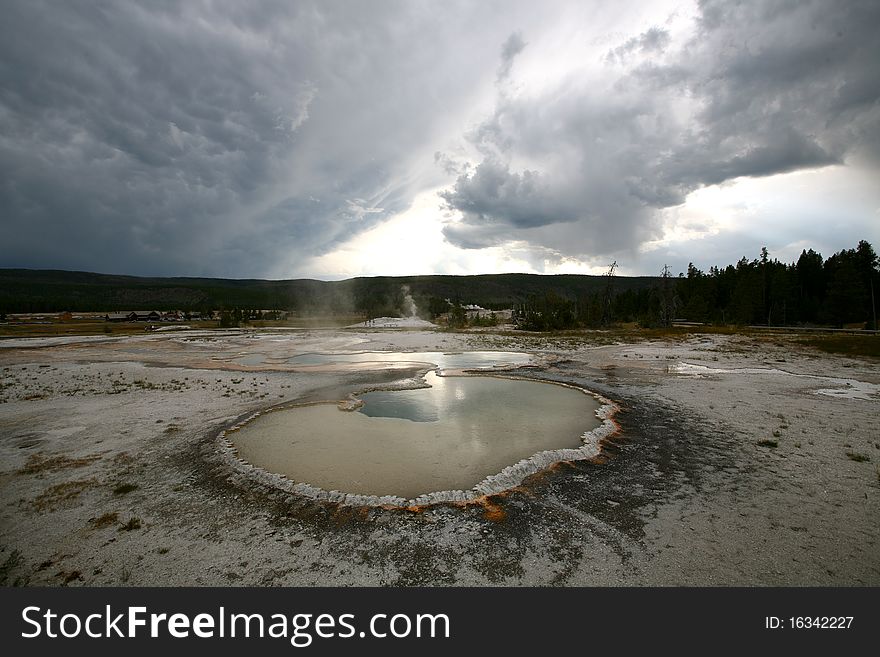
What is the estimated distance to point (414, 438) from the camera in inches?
420

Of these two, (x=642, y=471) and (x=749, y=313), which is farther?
(x=749, y=313)

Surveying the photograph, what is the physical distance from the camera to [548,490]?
24.4 ft

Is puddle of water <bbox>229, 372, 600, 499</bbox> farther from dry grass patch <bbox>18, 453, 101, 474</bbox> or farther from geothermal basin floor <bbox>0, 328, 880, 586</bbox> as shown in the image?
dry grass patch <bbox>18, 453, 101, 474</bbox>

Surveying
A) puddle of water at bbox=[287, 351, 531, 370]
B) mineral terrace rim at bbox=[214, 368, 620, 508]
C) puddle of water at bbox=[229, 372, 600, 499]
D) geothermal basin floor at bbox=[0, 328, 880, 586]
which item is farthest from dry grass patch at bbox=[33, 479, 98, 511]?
puddle of water at bbox=[287, 351, 531, 370]

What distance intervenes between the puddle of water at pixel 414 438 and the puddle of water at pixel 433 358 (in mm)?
9217

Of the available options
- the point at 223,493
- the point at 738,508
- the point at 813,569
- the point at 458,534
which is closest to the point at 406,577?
the point at 458,534

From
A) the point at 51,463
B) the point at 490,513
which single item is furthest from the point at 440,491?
the point at 51,463

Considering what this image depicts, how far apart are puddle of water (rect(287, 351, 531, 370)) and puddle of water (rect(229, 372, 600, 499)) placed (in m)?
9.22

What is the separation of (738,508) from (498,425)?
20.7 feet

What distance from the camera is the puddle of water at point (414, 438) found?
8180mm

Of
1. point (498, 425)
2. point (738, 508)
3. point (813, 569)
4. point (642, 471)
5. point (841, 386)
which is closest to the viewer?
point (813, 569)

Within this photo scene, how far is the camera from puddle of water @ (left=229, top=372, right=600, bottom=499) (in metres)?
8.18

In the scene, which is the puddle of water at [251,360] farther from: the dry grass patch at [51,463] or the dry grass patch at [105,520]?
the dry grass patch at [105,520]
